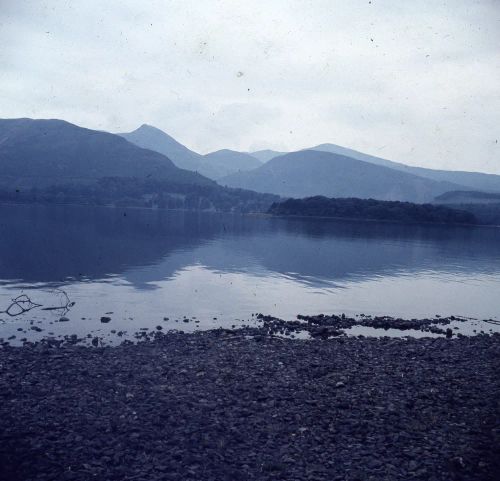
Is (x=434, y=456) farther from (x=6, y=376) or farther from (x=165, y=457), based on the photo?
(x=6, y=376)

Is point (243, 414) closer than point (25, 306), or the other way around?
point (243, 414)

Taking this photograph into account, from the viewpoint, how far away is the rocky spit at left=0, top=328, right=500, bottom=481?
41.5 feet

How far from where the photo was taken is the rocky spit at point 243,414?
12664 millimetres

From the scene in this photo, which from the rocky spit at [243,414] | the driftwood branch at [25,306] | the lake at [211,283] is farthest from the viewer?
the lake at [211,283]

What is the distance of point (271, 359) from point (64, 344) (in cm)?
1124

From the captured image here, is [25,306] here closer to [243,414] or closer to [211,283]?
[211,283]

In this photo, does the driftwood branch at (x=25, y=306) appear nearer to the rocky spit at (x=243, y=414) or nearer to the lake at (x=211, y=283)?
the lake at (x=211, y=283)

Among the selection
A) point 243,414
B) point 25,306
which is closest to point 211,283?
point 25,306

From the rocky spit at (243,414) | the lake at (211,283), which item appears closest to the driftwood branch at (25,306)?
the lake at (211,283)

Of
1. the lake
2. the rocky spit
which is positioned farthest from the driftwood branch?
the rocky spit

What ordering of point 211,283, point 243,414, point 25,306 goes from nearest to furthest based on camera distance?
point 243,414
point 25,306
point 211,283

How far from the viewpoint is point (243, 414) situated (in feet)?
52.3

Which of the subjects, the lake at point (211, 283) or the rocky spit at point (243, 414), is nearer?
the rocky spit at point (243, 414)

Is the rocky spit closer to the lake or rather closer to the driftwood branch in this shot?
the lake
